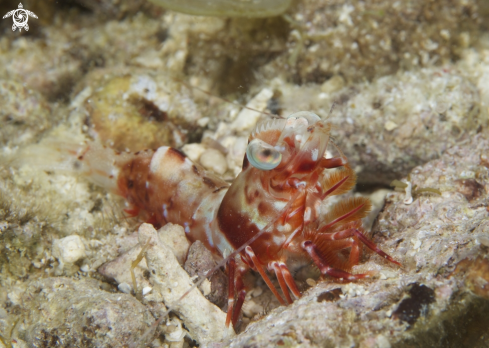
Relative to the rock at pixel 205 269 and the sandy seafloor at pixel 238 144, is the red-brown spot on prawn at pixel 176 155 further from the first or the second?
the rock at pixel 205 269

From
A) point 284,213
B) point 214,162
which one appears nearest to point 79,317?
point 284,213

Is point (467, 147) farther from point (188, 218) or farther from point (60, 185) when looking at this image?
point (60, 185)

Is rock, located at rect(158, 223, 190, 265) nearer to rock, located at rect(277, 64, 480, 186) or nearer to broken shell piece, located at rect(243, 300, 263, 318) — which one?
broken shell piece, located at rect(243, 300, 263, 318)

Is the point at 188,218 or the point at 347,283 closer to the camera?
the point at 347,283

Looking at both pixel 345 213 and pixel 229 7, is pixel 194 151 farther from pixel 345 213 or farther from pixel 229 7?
pixel 345 213

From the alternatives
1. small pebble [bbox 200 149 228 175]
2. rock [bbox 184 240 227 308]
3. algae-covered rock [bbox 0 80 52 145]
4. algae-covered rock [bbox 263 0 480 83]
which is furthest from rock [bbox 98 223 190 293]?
algae-covered rock [bbox 263 0 480 83]

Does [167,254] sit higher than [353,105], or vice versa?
[353,105]

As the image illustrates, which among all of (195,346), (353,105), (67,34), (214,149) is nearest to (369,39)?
(353,105)
